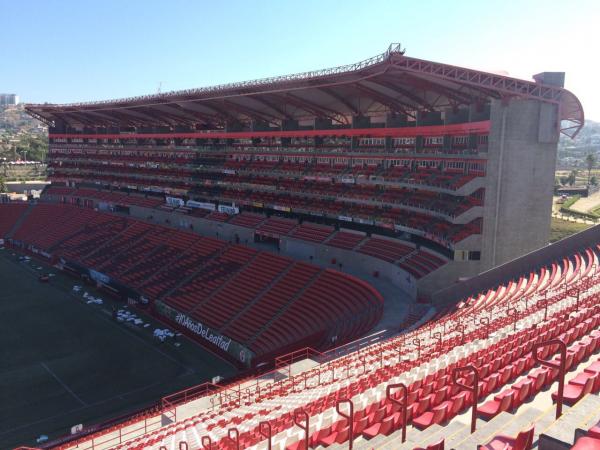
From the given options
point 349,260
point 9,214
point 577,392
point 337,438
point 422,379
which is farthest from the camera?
point 9,214

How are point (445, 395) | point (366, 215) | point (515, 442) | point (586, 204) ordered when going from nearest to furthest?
point (515, 442)
point (445, 395)
point (366, 215)
point (586, 204)

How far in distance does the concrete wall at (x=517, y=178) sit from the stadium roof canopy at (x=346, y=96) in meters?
1.57

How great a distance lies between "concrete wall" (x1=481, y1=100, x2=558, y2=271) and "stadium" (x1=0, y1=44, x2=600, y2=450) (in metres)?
0.14

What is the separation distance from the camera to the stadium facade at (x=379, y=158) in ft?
120

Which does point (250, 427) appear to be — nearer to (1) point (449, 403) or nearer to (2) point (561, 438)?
(1) point (449, 403)

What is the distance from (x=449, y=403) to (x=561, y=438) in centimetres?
416

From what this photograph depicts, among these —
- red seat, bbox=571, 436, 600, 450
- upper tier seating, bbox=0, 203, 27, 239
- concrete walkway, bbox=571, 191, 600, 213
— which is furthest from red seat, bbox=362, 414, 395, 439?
upper tier seating, bbox=0, 203, 27, 239

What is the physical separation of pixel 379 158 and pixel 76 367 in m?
34.1

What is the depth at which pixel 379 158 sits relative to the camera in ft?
166

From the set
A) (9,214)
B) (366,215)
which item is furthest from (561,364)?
(9,214)

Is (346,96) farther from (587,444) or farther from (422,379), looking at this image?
(587,444)

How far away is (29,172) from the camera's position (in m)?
142

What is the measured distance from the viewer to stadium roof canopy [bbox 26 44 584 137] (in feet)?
115

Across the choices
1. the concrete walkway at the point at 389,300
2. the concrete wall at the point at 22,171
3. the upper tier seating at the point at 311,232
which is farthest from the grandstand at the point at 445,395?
the concrete wall at the point at 22,171
